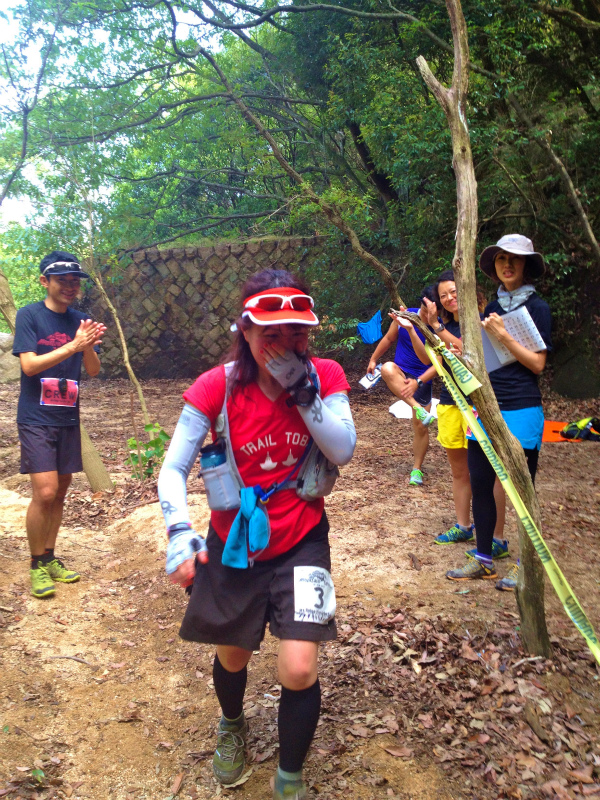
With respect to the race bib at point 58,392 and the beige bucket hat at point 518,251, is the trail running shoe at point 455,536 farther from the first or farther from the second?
the race bib at point 58,392

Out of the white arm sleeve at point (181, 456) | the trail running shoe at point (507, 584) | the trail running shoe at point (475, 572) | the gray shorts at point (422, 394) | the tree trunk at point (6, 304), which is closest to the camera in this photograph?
the white arm sleeve at point (181, 456)

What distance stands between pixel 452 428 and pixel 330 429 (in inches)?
98.4

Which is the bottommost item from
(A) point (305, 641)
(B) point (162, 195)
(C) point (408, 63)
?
(A) point (305, 641)

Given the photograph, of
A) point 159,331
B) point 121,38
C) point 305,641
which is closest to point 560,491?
point 305,641

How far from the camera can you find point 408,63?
9.65m

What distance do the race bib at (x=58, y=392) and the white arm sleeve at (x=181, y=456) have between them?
2.17 m

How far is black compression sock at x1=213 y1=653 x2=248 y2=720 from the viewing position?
7.83 feet

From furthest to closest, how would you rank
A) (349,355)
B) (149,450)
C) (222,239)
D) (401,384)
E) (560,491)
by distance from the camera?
(222,239), (349,355), (149,450), (560,491), (401,384)

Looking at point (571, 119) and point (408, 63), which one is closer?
point (571, 119)

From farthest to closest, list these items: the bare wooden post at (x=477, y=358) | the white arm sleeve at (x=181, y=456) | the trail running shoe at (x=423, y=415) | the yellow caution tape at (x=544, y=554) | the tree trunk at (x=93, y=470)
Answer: the tree trunk at (x=93, y=470), the trail running shoe at (x=423, y=415), the bare wooden post at (x=477, y=358), the white arm sleeve at (x=181, y=456), the yellow caution tape at (x=544, y=554)

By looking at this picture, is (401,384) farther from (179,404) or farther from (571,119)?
(179,404)

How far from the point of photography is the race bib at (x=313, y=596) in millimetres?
2094

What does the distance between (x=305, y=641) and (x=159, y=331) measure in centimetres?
1355

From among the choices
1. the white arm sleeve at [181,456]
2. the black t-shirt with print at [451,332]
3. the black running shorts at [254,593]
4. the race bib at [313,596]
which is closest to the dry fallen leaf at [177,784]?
the black running shorts at [254,593]
